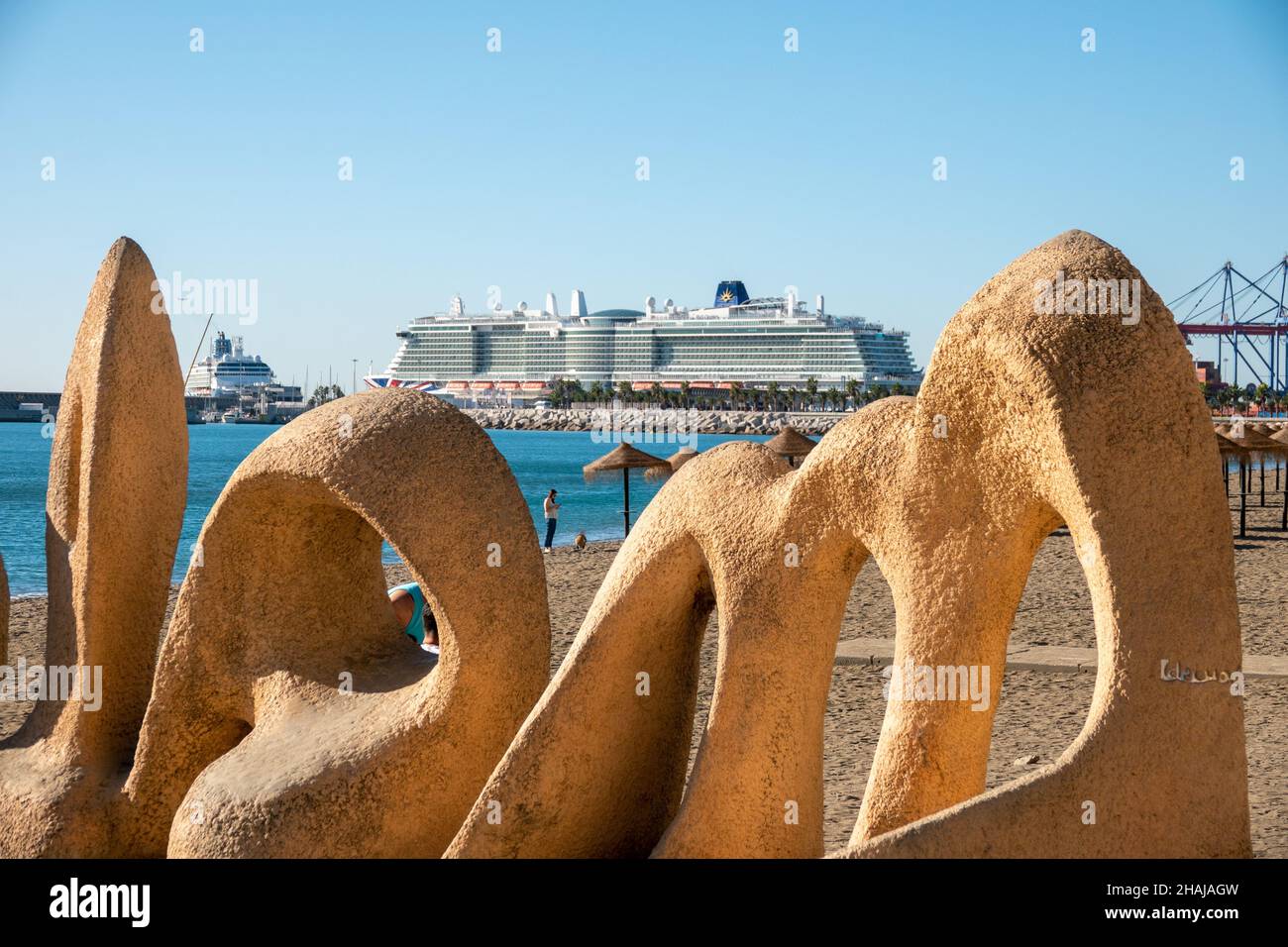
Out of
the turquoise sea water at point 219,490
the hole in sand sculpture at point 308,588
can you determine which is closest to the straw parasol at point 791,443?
the turquoise sea water at point 219,490

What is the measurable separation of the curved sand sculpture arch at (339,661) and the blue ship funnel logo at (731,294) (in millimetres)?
104112

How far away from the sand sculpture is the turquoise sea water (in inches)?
269

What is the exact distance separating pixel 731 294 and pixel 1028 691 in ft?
328

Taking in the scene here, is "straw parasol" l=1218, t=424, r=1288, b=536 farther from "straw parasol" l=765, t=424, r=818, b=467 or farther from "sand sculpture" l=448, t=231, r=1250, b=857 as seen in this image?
"sand sculpture" l=448, t=231, r=1250, b=857

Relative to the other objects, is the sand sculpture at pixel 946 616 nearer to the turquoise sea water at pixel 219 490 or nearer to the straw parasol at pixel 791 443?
the turquoise sea water at pixel 219 490

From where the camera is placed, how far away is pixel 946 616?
4145 millimetres

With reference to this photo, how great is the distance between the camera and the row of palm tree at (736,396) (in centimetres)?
9390

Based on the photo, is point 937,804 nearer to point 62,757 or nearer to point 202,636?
point 202,636

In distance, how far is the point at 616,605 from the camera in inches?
186

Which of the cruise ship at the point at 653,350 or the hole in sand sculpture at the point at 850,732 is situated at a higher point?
the cruise ship at the point at 653,350

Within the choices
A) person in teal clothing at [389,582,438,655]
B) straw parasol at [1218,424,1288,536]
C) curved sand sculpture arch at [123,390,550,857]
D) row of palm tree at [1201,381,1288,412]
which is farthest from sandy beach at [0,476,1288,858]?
row of palm tree at [1201,381,1288,412]

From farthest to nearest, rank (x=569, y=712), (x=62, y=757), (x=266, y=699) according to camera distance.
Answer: (x=62, y=757), (x=266, y=699), (x=569, y=712)
